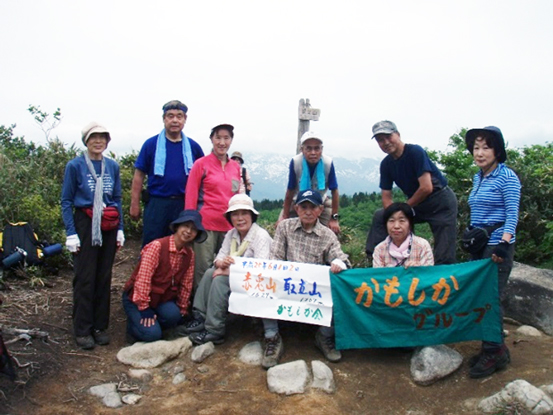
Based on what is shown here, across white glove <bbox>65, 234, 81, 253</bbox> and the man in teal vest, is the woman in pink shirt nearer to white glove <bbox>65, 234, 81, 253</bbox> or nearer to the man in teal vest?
the man in teal vest

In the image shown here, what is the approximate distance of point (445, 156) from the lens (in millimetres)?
9719

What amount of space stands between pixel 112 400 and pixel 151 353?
74cm

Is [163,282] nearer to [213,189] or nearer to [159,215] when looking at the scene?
[159,215]

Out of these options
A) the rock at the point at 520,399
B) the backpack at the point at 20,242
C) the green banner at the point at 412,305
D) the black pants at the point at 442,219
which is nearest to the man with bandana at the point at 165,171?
the green banner at the point at 412,305

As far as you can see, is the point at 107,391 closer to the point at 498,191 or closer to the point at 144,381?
the point at 144,381

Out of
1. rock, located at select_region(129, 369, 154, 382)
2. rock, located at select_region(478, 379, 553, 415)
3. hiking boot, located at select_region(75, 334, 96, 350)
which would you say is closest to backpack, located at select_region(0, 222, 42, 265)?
hiking boot, located at select_region(75, 334, 96, 350)

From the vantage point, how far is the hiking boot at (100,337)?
17.5 ft

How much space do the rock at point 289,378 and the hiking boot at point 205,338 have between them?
80cm

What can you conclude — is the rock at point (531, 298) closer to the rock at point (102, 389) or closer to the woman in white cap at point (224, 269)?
the woman in white cap at point (224, 269)

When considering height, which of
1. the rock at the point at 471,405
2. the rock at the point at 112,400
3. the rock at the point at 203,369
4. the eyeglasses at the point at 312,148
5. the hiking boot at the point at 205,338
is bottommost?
the rock at the point at 112,400

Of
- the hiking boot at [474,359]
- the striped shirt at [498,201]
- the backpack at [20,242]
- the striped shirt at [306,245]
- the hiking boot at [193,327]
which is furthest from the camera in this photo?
the backpack at [20,242]

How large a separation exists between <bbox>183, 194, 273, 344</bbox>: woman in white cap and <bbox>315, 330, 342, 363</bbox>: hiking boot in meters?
Result: 1.01

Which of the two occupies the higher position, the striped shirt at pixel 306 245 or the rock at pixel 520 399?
the striped shirt at pixel 306 245

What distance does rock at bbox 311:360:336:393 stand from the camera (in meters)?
4.59
